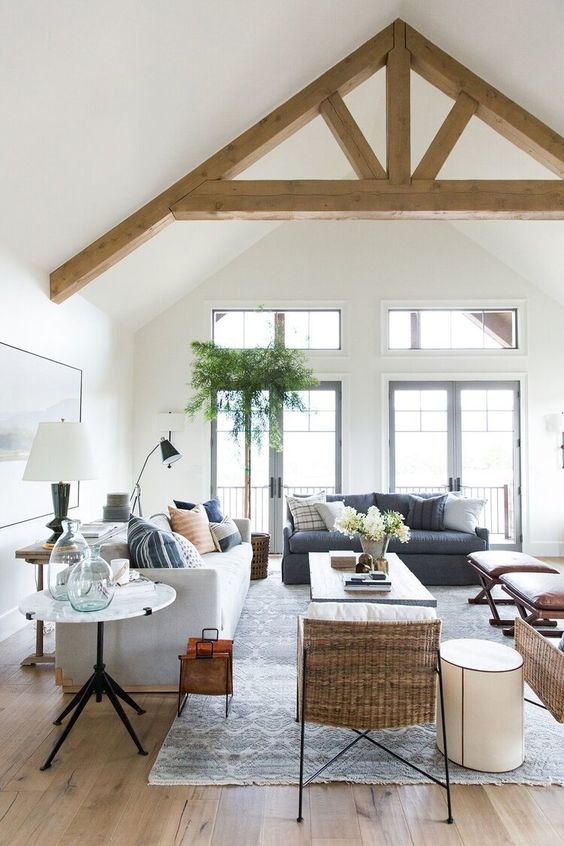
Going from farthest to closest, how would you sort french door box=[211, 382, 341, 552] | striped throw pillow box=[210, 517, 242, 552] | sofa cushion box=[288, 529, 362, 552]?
1. french door box=[211, 382, 341, 552]
2. sofa cushion box=[288, 529, 362, 552]
3. striped throw pillow box=[210, 517, 242, 552]

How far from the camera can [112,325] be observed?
656cm

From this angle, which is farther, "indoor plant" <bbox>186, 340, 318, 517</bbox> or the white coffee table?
"indoor plant" <bbox>186, 340, 318, 517</bbox>

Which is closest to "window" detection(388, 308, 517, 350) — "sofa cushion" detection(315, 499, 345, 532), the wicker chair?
"sofa cushion" detection(315, 499, 345, 532)

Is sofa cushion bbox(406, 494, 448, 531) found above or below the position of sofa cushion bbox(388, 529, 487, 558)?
above

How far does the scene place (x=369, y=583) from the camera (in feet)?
12.2

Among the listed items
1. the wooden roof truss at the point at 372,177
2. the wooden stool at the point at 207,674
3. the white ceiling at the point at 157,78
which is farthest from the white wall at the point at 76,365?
the wooden stool at the point at 207,674

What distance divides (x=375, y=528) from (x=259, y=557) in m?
2.12

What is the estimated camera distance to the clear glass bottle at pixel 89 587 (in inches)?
99.8

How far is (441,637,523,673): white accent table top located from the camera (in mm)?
2424

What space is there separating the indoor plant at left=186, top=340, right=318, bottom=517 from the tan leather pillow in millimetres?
1651

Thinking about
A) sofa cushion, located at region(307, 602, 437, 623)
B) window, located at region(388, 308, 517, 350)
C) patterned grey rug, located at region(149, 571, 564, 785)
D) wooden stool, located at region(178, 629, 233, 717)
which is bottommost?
patterned grey rug, located at region(149, 571, 564, 785)

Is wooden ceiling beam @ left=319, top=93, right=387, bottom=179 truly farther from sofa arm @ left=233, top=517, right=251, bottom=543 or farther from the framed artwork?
sofa arm @ left=233, top=517, right=251, bottom=543

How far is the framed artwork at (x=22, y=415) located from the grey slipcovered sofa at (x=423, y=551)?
7.58 ft

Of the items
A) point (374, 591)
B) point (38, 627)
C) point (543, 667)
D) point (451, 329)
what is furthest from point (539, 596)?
point (451, 329)
